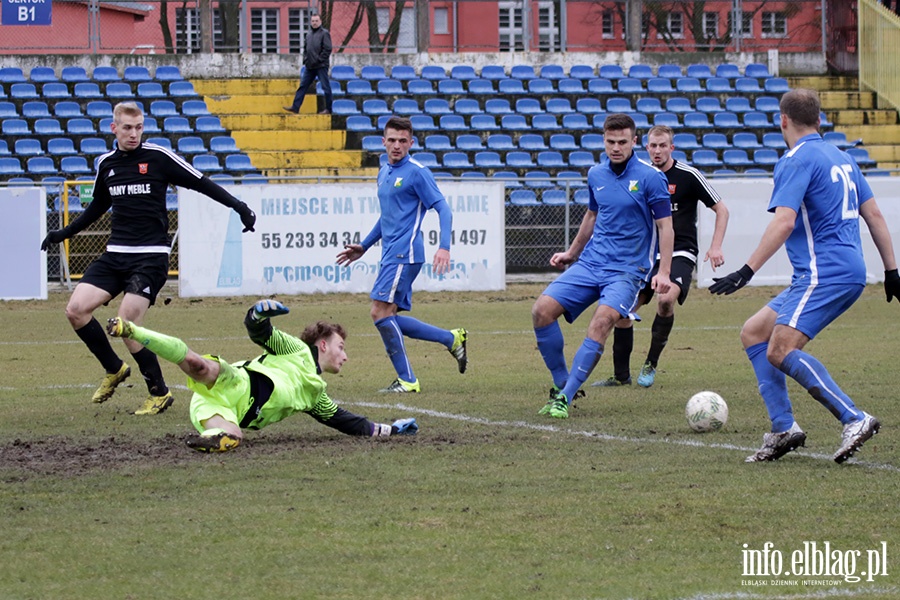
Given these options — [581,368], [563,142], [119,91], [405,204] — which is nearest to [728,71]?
[563,142]

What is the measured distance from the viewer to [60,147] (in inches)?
966

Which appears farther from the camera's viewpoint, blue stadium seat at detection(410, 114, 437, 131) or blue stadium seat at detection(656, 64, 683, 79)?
blue stadium seat at detection(656, 64, 683, 79)

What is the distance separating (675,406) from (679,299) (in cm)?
186

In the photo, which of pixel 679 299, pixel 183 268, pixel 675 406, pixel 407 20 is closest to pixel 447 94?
pixel 407 20

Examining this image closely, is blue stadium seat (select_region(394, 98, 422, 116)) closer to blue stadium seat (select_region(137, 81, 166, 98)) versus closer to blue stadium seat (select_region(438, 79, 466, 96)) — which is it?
blue stadium seat (select_region(438, 79, 466, 96))

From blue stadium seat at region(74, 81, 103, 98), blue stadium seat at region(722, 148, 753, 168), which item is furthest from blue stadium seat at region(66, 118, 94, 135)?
blue stadium seat at region(722, 148, 753, 168)

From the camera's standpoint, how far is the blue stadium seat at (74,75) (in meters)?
26.9

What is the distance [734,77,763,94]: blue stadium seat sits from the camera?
29.4 meters

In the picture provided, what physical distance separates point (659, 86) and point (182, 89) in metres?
10.8

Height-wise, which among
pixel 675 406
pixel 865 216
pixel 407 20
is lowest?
pixel 675 406

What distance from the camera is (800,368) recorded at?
6.42 m

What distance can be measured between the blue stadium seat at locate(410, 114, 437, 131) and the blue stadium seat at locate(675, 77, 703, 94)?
20.3ft

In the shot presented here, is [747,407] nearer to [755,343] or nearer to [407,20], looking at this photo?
[755,343]

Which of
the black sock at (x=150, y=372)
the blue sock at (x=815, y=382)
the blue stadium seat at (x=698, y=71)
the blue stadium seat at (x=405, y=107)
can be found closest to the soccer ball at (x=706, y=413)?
the blue sock at (x=815, y=382)
